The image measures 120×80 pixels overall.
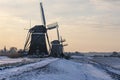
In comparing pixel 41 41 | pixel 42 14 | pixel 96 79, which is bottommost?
pixel 96 79

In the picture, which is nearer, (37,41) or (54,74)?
(54,74)

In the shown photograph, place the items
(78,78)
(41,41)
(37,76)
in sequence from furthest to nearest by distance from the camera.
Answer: (41,41), (78,78), (37,76)

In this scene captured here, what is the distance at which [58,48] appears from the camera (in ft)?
398

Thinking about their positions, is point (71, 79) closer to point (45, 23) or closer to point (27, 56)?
point (27, 56)

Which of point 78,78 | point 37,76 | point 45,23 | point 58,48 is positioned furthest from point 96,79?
point 58,48

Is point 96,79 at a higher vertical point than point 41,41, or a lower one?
lower

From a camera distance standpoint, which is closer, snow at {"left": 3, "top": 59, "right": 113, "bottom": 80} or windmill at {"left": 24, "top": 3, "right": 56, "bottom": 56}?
snow at {"left": 3, "top": 59, "right": 113, "bottom": 80}

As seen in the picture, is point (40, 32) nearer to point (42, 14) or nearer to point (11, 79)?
point (42, 14)

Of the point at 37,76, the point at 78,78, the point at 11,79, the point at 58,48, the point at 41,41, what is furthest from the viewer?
the point at 58,48

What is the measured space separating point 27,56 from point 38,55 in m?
3.00

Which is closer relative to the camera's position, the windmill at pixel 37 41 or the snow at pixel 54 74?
the snow at pixel 54 74

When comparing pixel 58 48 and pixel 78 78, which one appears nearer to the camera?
pixel 78 78

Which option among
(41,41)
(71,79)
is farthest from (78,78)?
(41,41)

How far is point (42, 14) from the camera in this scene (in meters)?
108
